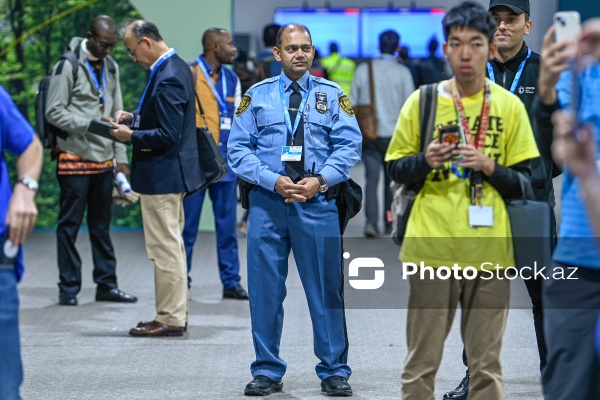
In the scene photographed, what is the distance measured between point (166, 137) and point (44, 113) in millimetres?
1621

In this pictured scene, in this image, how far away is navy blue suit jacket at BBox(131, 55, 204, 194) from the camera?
21.6 feet

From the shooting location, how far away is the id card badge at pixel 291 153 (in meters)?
5.37

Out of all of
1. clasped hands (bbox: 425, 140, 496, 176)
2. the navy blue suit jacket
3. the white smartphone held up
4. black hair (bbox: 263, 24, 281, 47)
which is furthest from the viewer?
black hair (bbox: 263, 24, 281, 47)

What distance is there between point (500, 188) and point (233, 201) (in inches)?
174

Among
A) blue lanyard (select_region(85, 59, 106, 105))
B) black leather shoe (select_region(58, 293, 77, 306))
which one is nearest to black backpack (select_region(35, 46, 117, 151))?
blue lanyard (select_region(85, 59, 106, 105))

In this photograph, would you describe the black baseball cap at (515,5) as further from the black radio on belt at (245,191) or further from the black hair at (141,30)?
the black hair at (141,30)

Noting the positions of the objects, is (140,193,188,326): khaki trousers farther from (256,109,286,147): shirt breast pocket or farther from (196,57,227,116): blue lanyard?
(196,57,227,116): blue lanyard

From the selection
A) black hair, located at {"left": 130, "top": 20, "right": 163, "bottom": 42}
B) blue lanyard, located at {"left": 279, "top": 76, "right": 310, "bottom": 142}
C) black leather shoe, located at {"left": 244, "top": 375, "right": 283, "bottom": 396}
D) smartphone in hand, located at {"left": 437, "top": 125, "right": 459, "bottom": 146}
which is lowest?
black leather shoe, located at {"left": 244, "top": 375, "right": 283, "bottom": 396}

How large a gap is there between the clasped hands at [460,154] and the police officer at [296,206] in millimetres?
1507

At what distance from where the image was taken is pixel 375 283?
913 cm

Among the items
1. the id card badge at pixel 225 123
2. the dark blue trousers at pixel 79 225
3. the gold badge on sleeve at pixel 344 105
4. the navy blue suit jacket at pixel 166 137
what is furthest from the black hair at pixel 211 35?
the gold badge on sleeve at pixel 344 105

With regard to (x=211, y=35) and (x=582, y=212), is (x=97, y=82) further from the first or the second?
(x=582, y=212)

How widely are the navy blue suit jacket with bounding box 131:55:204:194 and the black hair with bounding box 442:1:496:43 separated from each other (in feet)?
9.45

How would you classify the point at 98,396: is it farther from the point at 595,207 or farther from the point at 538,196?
the point at 595,207
